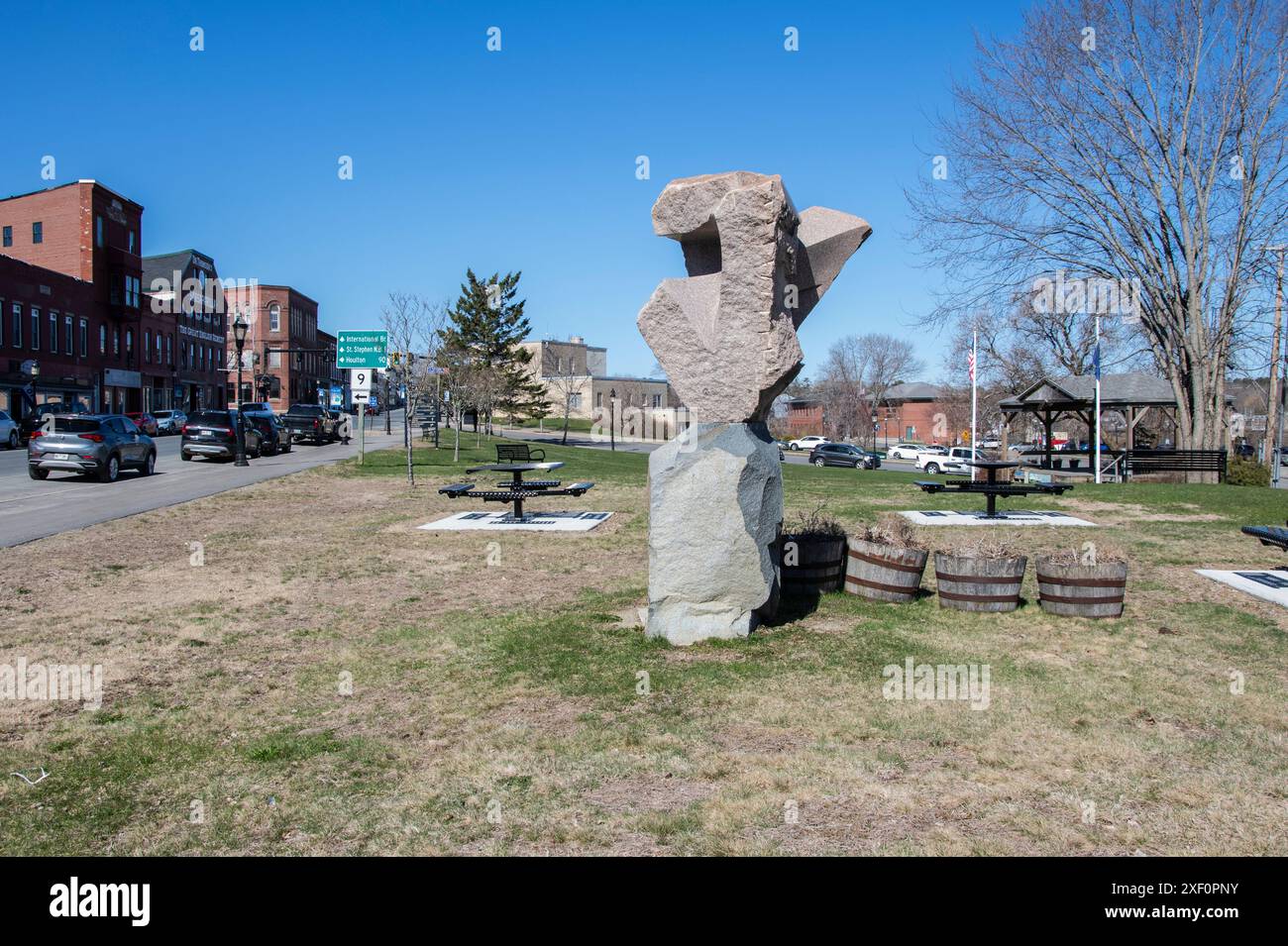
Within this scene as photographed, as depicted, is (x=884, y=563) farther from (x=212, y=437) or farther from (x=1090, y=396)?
(x=212, y=437)

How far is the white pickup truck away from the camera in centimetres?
4938

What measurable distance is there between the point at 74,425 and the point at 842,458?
36509 millimetres

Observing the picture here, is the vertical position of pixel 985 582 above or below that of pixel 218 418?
below

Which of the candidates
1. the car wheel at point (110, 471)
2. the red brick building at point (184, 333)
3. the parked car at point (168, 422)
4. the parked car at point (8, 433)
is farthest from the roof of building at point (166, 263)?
the car wheel at point (110, 471)

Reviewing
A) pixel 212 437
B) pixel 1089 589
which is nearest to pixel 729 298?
pixel 1089 589

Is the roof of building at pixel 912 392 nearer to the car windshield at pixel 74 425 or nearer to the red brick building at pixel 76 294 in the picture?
the red brick building at pixel 76 294

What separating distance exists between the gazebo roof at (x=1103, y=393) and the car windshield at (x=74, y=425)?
24.4m

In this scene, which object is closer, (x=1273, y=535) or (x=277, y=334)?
(x=1273, y=535)

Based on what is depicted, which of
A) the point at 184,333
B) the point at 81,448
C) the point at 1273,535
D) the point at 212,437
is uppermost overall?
the point at 184,333

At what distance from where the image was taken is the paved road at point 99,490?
14641 millimetres

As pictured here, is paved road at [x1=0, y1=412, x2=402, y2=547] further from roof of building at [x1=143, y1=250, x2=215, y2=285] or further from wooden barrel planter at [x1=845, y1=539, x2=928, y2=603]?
roof of building at [x1=143, y1=250, x2=215, y2=285]

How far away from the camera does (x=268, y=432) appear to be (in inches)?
1394

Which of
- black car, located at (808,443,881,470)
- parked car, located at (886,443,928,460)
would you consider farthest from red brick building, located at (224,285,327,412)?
black car, located at (808,443,881,470)

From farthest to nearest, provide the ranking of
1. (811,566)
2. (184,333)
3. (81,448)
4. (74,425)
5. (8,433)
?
(184,333) < (8,433) < (74,425) < (81,448) < (811,566)
